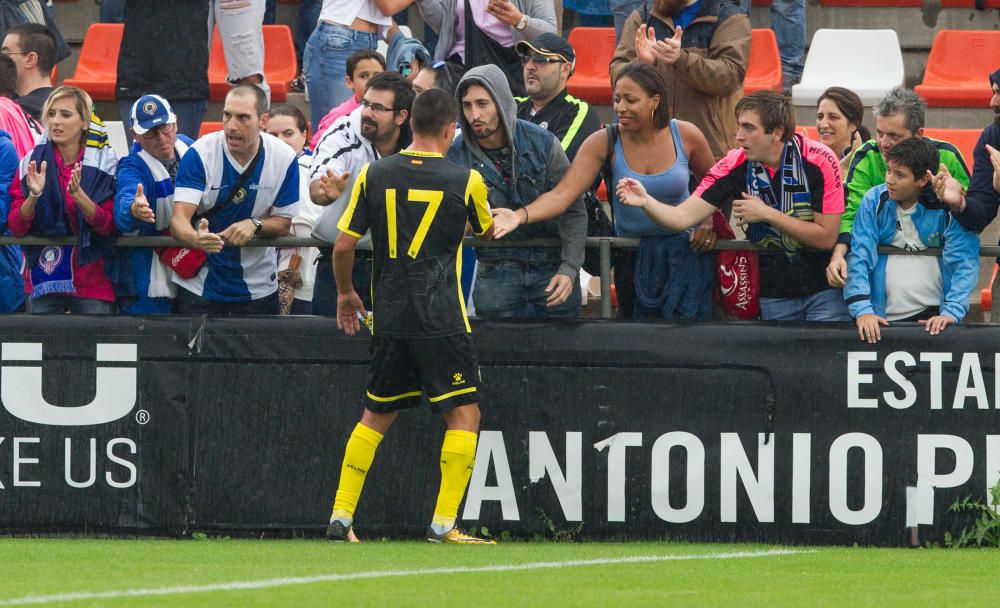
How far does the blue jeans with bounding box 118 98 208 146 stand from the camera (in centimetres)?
1098

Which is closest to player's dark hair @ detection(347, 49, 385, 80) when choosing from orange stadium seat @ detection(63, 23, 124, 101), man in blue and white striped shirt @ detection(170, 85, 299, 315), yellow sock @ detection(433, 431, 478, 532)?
man in blue and white striped shirt @ detection(170, 85, 299, 315)

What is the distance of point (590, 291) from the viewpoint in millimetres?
9953

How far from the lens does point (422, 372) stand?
7.01 metres

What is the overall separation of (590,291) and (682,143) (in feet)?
7.84

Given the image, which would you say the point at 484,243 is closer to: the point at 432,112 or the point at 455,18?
the point at 432,112

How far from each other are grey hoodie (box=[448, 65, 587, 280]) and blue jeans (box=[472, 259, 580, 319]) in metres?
0.08

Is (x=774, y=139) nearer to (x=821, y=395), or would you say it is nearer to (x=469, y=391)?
(x=821, y=395)

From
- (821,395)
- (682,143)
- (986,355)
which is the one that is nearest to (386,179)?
(682,143)

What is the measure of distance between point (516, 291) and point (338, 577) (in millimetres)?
2291

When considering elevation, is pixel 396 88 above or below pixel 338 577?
above

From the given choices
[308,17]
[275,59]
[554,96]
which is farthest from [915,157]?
[275,59]

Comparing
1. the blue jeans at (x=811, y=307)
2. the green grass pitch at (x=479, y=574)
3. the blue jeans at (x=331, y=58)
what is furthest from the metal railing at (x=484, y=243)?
the blue jeans at (x=331, y=58)

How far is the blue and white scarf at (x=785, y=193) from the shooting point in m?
7.44

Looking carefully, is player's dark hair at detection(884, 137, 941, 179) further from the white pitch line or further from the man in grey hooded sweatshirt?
the white pitch line
